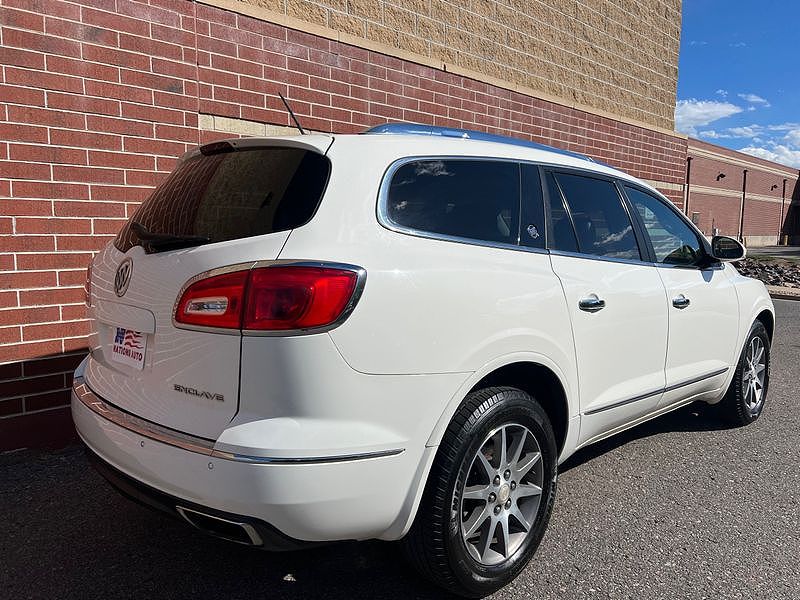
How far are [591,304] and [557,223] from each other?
42cm

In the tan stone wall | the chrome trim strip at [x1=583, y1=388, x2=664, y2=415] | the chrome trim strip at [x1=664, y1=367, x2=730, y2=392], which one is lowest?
the chrome trim strip at [x1=664, y1=367, x2=730, y2=392]

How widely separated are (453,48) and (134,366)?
6167 mm

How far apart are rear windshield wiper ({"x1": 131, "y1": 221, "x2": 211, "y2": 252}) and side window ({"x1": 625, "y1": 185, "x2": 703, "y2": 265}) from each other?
2.52 metres

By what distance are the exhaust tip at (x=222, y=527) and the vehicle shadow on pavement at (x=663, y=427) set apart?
2.36 m

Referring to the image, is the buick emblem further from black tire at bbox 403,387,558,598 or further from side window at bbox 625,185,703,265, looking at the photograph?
side window at bbox 625,185,703,265

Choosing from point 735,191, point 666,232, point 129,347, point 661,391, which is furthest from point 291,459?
point 735,191

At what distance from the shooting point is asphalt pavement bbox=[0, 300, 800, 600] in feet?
8.68

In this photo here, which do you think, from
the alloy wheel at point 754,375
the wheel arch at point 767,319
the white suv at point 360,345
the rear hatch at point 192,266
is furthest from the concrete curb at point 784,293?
the rear hatch at point 192,266

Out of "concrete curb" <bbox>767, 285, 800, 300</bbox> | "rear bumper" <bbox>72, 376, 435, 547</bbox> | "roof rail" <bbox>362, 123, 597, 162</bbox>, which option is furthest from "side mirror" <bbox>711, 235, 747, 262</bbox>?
"concrete curb" <bbox>767, 285, 800, 300</bbox>

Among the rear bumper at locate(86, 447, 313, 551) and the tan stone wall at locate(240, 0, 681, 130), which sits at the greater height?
the tan stone wall at locate(240, 0, 681, 130)

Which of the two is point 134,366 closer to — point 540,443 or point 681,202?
point 540,443

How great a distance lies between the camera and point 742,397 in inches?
182

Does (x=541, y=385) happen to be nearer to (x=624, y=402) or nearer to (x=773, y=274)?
(x=624, y=402)

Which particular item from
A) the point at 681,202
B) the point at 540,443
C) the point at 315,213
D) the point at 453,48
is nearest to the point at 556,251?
the point at 540,443
